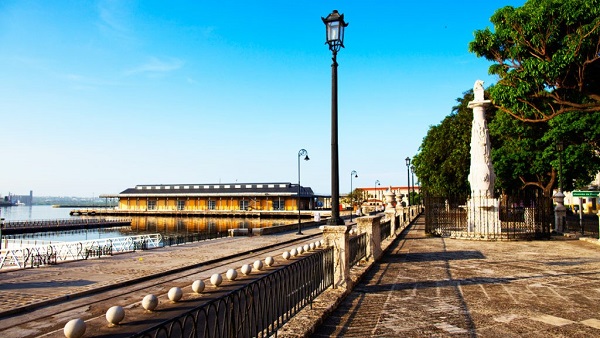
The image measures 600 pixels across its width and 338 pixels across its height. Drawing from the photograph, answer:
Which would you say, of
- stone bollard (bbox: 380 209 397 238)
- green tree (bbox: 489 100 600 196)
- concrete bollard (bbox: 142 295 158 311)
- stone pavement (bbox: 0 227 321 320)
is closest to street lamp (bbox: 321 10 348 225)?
concrete bollard (bbox: 142 295 158 311)

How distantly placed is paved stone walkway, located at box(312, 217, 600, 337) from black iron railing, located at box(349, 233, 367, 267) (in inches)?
20.2

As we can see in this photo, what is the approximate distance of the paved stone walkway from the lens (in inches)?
236

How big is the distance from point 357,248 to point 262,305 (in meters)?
6.15

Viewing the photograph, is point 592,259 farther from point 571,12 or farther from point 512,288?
point 571,12

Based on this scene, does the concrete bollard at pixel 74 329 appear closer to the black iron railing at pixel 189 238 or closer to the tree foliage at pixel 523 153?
the black iron railing at pixel 189 238

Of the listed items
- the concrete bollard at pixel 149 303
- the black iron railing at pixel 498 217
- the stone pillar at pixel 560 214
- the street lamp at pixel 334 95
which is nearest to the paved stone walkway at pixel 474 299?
the street lamp at pixel 334 95

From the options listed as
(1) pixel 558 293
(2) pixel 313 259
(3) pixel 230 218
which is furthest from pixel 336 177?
(3) pixel 230 218

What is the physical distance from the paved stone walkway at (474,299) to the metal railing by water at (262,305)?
609 millimetres

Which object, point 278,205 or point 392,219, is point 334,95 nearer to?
point 392,219

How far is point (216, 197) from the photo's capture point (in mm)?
93875

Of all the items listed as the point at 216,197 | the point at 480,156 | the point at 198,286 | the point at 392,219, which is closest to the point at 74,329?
the point at 198,286

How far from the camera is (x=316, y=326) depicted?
19.3 ft

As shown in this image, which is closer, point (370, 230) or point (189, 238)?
point (370, 230)

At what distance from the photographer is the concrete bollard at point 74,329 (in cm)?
294
